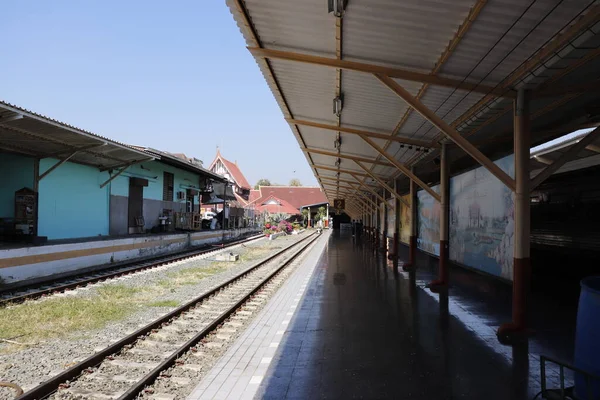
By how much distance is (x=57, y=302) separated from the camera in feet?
27.9

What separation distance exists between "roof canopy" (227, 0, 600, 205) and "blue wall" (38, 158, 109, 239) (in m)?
10.5

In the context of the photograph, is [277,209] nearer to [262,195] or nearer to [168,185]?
[262,195]

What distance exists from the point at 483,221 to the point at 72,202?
14.2 meters

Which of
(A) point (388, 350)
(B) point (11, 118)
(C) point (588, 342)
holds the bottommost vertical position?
(A) point (388, 350)

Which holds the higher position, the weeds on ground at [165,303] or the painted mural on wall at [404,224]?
the painted mural on wall at [404,224]

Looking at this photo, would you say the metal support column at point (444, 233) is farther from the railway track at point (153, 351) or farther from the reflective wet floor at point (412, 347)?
the railway track at point (153, 351)

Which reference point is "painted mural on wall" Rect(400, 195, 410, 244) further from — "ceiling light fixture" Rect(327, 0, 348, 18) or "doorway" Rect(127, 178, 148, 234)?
"ceiling light fixture" Rect(327, 0, 348, 18)

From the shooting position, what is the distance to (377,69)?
5.96m

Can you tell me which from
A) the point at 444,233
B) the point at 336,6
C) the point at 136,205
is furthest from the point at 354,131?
the point at 136,205

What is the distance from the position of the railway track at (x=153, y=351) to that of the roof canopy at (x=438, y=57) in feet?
13.7

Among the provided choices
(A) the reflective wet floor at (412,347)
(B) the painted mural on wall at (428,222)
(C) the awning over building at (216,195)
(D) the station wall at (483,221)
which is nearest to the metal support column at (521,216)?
(A) the reflective wet floor at (412,347)

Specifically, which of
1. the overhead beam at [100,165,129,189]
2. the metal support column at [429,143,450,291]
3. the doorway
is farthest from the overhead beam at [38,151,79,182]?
the metal support column at [429,143,450,291]

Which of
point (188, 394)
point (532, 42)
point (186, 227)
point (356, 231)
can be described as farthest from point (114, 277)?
point (356, 231)

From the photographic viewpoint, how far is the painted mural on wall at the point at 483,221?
855 cm
